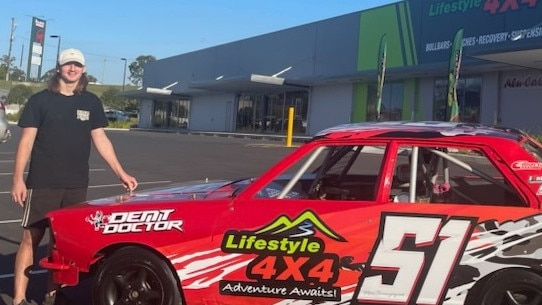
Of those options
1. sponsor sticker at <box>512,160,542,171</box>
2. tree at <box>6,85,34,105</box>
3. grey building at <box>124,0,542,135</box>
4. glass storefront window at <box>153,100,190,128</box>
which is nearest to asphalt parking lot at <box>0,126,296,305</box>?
sponsor sticker at <box>512,160,542,171</box>

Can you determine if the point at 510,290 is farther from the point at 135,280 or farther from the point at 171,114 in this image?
the point at 171,114

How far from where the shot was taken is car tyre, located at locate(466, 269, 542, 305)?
3.47 metres

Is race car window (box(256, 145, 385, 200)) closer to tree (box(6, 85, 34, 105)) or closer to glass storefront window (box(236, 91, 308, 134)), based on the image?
glass storefront window (box(236, 91, 308, 134))

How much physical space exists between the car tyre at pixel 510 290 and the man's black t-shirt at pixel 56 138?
10.1 feet

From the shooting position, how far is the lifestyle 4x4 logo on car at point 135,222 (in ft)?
Result: 12.7

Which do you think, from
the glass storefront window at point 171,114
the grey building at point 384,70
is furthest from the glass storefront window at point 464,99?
the glass storefront window at point 171,114

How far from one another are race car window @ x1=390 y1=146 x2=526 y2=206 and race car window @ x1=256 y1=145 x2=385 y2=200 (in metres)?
0.20

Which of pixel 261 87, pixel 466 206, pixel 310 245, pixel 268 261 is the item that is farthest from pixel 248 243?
pixel 261 87

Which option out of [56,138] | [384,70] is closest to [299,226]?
[56,138]

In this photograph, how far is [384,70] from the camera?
1049 inches

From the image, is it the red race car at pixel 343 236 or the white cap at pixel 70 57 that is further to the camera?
the white cap at pixel 70 57

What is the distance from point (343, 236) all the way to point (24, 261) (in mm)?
2534

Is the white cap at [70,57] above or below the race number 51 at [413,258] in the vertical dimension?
above

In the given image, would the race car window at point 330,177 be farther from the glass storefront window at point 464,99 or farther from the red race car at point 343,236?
the glass storefront window at point 464,99
